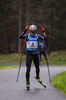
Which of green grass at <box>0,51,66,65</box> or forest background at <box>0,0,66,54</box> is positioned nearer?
green grass at <box>0,51,66,65</box>

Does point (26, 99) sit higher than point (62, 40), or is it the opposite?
point (26, 99)

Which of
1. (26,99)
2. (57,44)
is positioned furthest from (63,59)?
(26,99)

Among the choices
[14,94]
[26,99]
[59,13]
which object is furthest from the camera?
[59,13]

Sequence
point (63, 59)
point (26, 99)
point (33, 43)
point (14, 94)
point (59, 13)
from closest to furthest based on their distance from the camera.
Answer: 1. point (26, 99)
2. point (14, 94)
3. point (33, 43)
4. point (63, 59)
5. point (59, 13)

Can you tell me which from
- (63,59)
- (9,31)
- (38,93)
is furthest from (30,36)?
(9,31)

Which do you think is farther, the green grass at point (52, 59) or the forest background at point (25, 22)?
the forest background at point (25, 22)

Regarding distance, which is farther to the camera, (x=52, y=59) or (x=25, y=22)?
(x=25, y=22)

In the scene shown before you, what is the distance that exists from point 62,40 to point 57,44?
1.01 meters

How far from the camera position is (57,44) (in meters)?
39.9

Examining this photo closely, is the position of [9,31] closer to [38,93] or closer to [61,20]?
[61,20]

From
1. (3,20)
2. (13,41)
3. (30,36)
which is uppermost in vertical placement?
(30,36)

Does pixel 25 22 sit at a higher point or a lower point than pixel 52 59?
higher

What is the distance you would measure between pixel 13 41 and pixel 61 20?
923 cm

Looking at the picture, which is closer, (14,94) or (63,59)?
(14,94)
